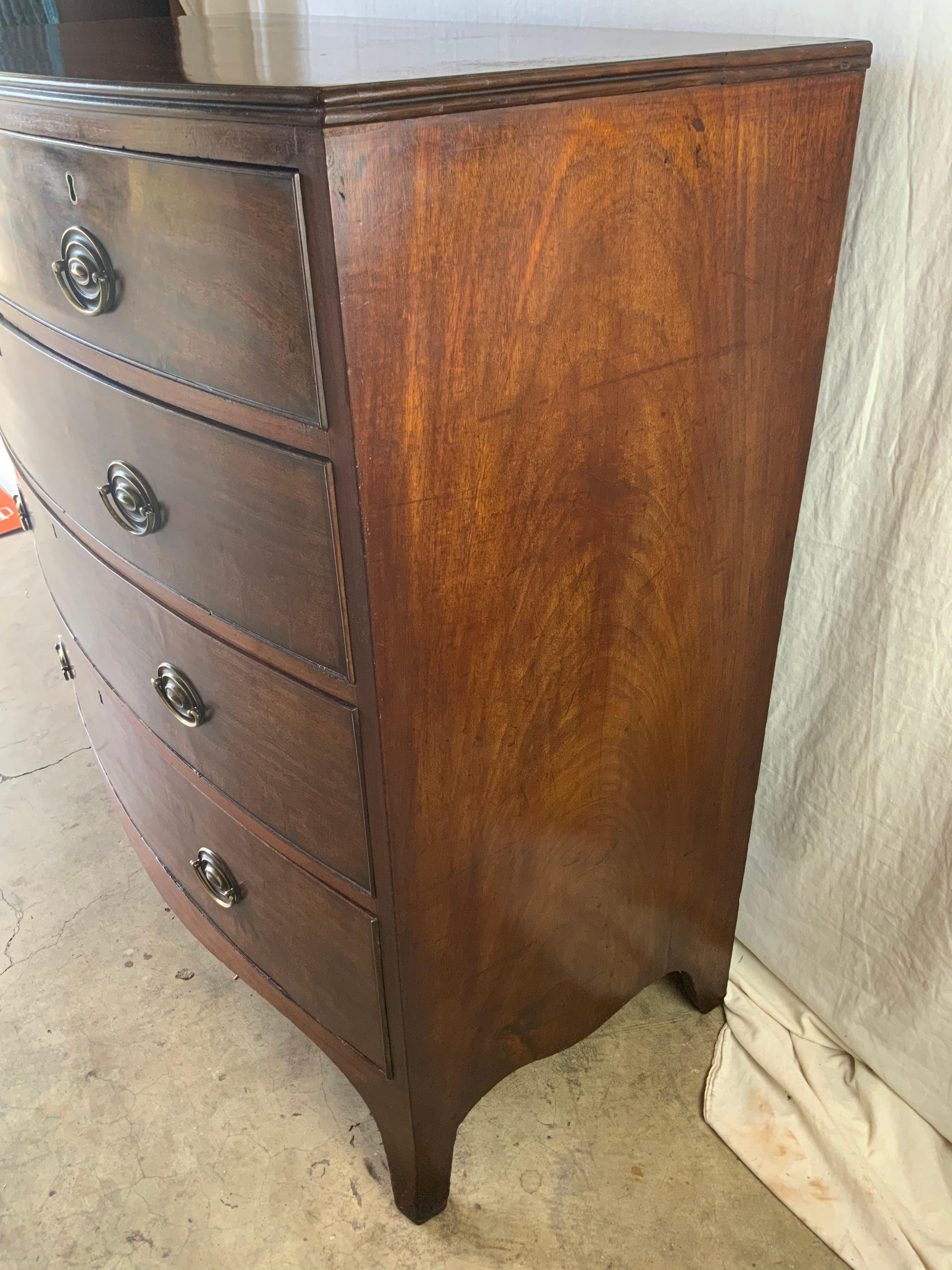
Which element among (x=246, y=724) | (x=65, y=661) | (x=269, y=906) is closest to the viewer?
(x=246, y=724)

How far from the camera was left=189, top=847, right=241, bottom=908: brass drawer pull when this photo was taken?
1.06 m

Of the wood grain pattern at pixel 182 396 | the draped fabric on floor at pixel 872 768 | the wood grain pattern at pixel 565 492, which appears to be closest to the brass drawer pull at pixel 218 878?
the wood grain pattern at pixel 565 492

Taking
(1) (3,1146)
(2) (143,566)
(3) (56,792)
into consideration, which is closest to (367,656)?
(2) (143,566)

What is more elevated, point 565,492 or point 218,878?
point 565,492

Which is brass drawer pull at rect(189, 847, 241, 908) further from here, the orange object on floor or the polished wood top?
the orange object on floor

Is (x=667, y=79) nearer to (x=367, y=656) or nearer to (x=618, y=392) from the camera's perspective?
(x=618, y=392)

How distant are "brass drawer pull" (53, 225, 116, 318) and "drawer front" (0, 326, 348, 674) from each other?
0.07 metres

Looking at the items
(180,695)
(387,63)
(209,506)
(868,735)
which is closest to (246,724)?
(180,695)

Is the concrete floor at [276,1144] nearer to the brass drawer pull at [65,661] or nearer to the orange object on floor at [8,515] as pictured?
the brass drawer pull at [65,661]

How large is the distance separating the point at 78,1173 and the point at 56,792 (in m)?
0.73

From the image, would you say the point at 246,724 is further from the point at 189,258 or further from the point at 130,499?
the point at 189,258

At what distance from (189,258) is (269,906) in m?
0.63

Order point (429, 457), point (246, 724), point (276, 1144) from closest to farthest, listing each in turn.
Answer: point (429, 457)
point (246, 724)
point (276, 1144)

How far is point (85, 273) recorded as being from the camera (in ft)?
2.55
